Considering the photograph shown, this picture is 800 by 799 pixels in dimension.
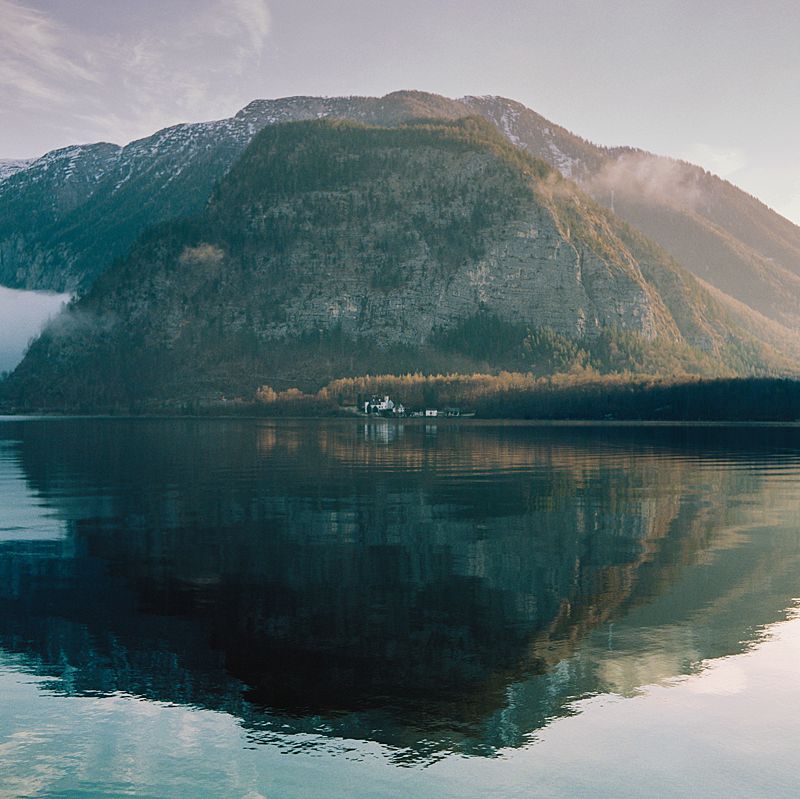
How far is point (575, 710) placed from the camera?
2330 cm

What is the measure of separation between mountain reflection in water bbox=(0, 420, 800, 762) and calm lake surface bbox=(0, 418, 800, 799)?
129 millimetres

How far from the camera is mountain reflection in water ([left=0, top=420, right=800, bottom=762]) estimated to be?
24297mm

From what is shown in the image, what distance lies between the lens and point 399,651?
27.5 m

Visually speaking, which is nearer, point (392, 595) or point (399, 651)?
point (399, 651)

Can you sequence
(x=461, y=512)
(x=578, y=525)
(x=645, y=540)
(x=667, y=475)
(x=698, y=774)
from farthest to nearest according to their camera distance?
(x=667, y=475) → (x=461, y=512) → (x=578, y=525) → (x=645, y=540) → (x=698, y=774)

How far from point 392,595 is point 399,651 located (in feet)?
22.8

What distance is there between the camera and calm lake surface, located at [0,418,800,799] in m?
20.2

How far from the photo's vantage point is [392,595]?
34.5 metres

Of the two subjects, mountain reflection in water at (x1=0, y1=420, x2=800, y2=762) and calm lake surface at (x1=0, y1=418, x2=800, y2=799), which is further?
mountain reflection in water at (x1=0, y1=420, x2=800, y2=762)

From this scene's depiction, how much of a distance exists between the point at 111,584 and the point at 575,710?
20941mm

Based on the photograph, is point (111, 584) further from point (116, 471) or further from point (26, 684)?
point (116, 471)

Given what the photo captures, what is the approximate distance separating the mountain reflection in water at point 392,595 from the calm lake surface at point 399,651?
0.42 feet

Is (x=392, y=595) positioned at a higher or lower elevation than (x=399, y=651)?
higher

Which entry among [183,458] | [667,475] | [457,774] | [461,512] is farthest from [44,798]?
[183,458]
